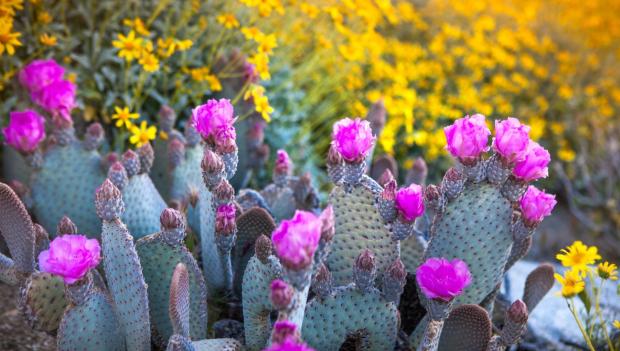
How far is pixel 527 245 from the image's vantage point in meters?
2.23

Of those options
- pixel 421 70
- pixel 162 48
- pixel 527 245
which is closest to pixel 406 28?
pixel 421 70

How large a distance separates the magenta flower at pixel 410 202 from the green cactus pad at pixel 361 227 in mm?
133

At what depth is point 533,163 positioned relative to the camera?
5.94 ft

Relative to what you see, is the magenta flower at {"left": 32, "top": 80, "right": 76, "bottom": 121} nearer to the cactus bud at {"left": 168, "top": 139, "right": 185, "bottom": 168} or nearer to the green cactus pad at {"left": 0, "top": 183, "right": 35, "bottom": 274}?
the cactus bud at {"left": 168, "top": 139, "right": 185, "bottom": 168}

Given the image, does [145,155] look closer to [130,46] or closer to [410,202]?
[130,46]

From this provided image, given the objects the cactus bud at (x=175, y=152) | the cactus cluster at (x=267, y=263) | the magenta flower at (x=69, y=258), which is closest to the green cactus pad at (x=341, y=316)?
the cactus cluster at (x=267, y=263)

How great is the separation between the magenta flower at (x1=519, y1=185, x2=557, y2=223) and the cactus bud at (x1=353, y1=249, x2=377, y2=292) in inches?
17.0

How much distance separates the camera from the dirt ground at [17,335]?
214 centimetres

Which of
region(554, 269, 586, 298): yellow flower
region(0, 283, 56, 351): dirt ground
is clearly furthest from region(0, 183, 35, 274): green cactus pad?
region(554, 269, 586, 298): yellow flower

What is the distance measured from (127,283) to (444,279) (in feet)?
2.57

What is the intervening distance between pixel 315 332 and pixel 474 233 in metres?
0.52

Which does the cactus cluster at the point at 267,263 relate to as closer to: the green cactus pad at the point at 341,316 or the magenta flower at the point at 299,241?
the green cactus pad at the point at 341,316

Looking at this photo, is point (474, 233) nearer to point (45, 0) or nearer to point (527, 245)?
point (527, 245)

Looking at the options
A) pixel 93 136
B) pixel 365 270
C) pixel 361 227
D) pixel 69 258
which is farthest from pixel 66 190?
pixel 365 270
